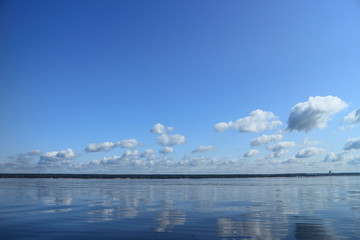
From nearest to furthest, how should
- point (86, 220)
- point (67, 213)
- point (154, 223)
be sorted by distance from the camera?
point (154, 223), point (86, 220), point (67, 213)

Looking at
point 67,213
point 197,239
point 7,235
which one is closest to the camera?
point 197,239

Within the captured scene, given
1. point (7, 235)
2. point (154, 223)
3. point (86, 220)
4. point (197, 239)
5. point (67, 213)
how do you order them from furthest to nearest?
1. point (67, 213)
2. point (86, 220)
3. point (154, 223)
4. point (7, 235)
5. point (197, 239)

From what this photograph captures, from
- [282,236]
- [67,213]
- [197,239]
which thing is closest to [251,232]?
[282,236]

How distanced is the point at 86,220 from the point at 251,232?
14.3m

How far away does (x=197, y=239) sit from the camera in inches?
663

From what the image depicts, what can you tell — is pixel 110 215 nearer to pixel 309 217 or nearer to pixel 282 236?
pixel 282 236

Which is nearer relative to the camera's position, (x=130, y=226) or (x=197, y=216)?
(x=130, y=226)

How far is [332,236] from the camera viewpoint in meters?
17.8

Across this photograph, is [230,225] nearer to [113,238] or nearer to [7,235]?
[113,238]

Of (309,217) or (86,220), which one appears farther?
(309,217)

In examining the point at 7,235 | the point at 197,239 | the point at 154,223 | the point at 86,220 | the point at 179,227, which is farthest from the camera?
the point at 86,220

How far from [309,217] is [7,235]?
25.1m

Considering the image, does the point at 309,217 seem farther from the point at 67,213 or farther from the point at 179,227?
the point at 67,213

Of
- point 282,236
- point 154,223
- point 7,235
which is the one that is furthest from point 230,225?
point 7,235
